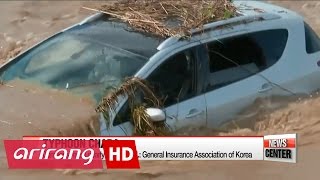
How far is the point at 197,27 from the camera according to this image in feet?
20.2

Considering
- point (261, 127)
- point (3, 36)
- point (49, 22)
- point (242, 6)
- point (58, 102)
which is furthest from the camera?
point (49, 22)

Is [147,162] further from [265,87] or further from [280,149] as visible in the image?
[265,87]

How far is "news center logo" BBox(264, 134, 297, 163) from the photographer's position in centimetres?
542

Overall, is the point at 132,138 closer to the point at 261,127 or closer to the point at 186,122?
the point at 186,122

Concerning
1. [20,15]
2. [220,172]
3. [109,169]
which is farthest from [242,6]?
[20,15]

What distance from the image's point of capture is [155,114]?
546cm

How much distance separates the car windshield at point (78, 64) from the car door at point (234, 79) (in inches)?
29.8

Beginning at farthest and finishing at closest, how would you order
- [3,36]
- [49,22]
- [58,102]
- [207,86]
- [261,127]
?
1. [49,22]
2. [3,36]
3. [261,127]
4. [207,86]
5. [58,102]

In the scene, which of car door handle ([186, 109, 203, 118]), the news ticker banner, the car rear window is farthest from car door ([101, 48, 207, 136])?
the car rear window

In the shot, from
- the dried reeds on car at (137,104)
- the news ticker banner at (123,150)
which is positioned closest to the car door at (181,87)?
the dried reeds on car at (137,104)

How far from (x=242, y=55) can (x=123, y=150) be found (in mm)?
1824

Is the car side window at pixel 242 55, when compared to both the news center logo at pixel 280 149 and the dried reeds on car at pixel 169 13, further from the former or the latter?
the news center logo at pixel 280 149

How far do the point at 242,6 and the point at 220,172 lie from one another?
7.24ft

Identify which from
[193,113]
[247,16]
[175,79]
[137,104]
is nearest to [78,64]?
[137,104]
